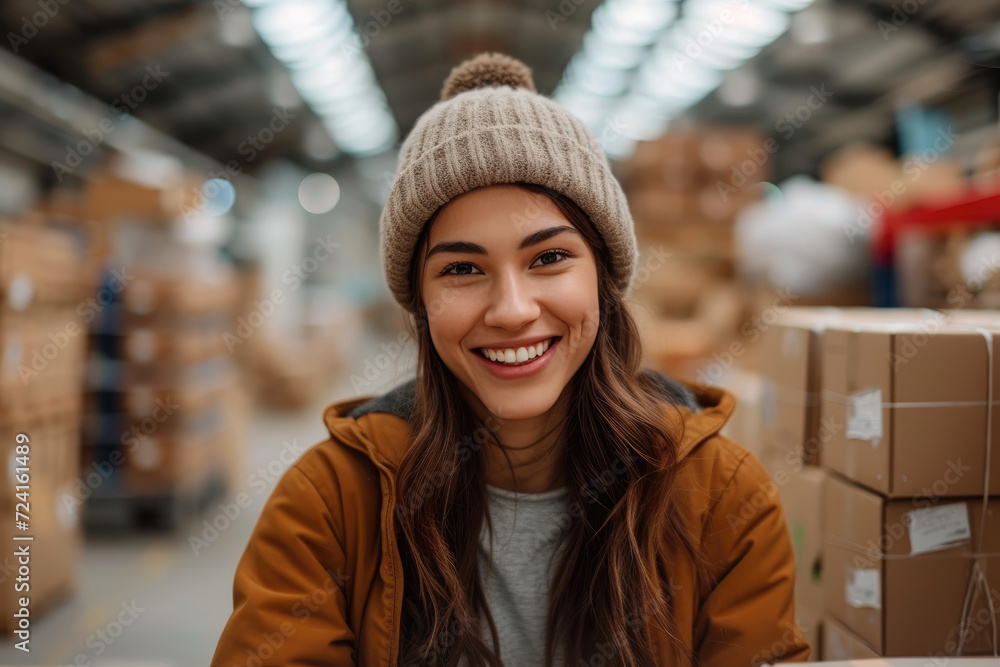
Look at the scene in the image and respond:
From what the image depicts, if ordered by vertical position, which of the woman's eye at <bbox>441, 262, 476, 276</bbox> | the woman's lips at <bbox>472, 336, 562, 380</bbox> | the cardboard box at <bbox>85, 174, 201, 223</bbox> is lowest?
the woman's lips at <bbox>472, 336, 562, 380</bbox>

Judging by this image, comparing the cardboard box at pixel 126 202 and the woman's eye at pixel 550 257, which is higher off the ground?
the cardboard box at pixel 126 202

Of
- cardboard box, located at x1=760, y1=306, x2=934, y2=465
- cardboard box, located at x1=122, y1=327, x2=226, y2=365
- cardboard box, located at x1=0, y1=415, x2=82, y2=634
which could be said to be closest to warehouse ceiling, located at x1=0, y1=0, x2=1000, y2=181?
cardboard box, located at x1=122, y1=327, x2=226, y2=365

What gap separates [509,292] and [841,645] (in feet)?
3.94

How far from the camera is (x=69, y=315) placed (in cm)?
332

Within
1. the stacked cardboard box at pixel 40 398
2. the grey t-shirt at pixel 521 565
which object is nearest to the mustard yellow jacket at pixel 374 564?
the grey t-shirt at pixel 521 565

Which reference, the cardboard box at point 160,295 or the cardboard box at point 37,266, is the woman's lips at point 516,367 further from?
the cardboard box at point 160,295

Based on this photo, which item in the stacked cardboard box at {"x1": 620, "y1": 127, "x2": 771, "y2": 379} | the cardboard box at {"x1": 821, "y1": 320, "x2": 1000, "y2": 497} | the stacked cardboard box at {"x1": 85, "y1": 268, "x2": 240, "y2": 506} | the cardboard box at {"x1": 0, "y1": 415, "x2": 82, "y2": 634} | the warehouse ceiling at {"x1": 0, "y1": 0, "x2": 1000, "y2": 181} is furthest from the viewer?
the warehouse ceiling at {"x1": 0, "y1": 0, "x2": 1000, "y2": 181}

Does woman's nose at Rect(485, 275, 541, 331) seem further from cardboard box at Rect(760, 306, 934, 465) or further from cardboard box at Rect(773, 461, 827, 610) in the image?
cardboard box at Rect(773, 461, 827, 610)

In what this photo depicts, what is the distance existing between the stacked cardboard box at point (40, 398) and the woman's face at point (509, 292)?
2.18m

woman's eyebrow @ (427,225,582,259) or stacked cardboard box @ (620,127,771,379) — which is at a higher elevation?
stacked cardboard box @ (620,127,771,379)

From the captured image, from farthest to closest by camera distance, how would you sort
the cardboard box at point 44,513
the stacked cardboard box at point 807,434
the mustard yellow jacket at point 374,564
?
the cardboard box at point 44,513
the stacked cardboard box at point 807,434
the mustard yellow jacket at point 374,564

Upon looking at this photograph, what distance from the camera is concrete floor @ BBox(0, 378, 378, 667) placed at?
2.59m

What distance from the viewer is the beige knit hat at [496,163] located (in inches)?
48.1

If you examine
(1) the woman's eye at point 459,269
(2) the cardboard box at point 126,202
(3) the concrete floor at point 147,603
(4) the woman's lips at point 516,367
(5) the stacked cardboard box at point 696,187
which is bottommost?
(3) the concrete floor at point 147,603
